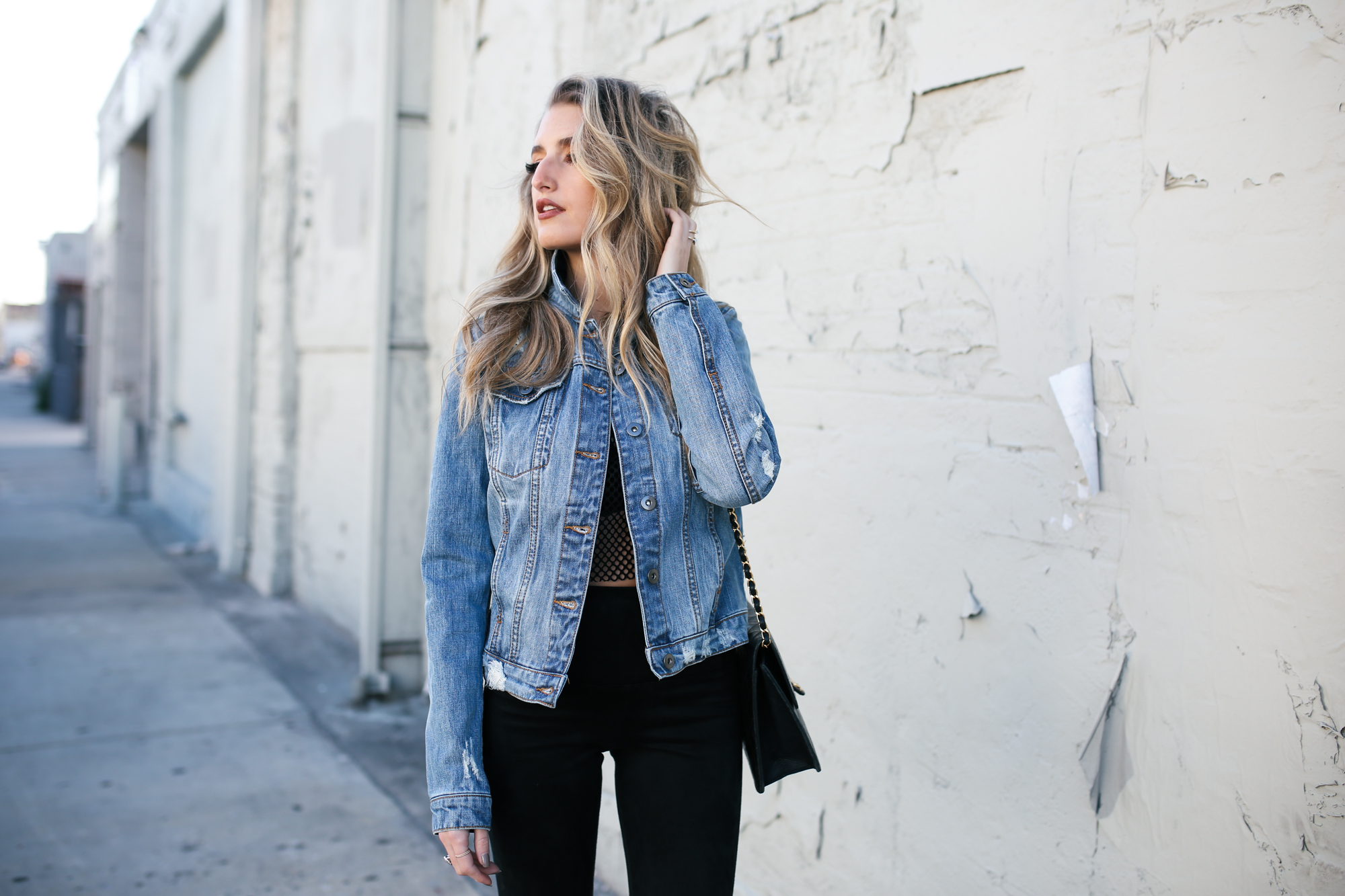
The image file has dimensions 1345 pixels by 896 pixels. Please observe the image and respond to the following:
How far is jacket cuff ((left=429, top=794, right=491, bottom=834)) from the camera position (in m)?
1.52

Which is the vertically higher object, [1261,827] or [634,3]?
[634,3]

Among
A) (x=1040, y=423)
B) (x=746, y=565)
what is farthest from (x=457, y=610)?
(x=1040, y=423)

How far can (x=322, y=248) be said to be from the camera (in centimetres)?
677

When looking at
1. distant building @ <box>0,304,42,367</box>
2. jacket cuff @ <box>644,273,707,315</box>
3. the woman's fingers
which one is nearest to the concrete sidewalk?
the woman's fingers

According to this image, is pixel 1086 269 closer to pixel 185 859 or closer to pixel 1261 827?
pixel 1261 827

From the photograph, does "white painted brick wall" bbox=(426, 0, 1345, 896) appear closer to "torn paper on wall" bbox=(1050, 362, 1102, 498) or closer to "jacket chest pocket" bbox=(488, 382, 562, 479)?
"torn paper on wall" bbox=(1050, 362, 1102, 498)

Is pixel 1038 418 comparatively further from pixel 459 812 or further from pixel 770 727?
pixel 459 812

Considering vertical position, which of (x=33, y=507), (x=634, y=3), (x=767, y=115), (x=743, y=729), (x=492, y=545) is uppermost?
(x=634, y=3)

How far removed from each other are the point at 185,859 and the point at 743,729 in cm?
245

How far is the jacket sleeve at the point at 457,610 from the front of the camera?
154 cm

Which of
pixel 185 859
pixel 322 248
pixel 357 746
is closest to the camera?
pixel 185 859

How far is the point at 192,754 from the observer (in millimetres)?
4121

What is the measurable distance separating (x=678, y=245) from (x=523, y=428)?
0.40m

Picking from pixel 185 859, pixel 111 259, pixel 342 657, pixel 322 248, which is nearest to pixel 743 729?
pixel 185 859
